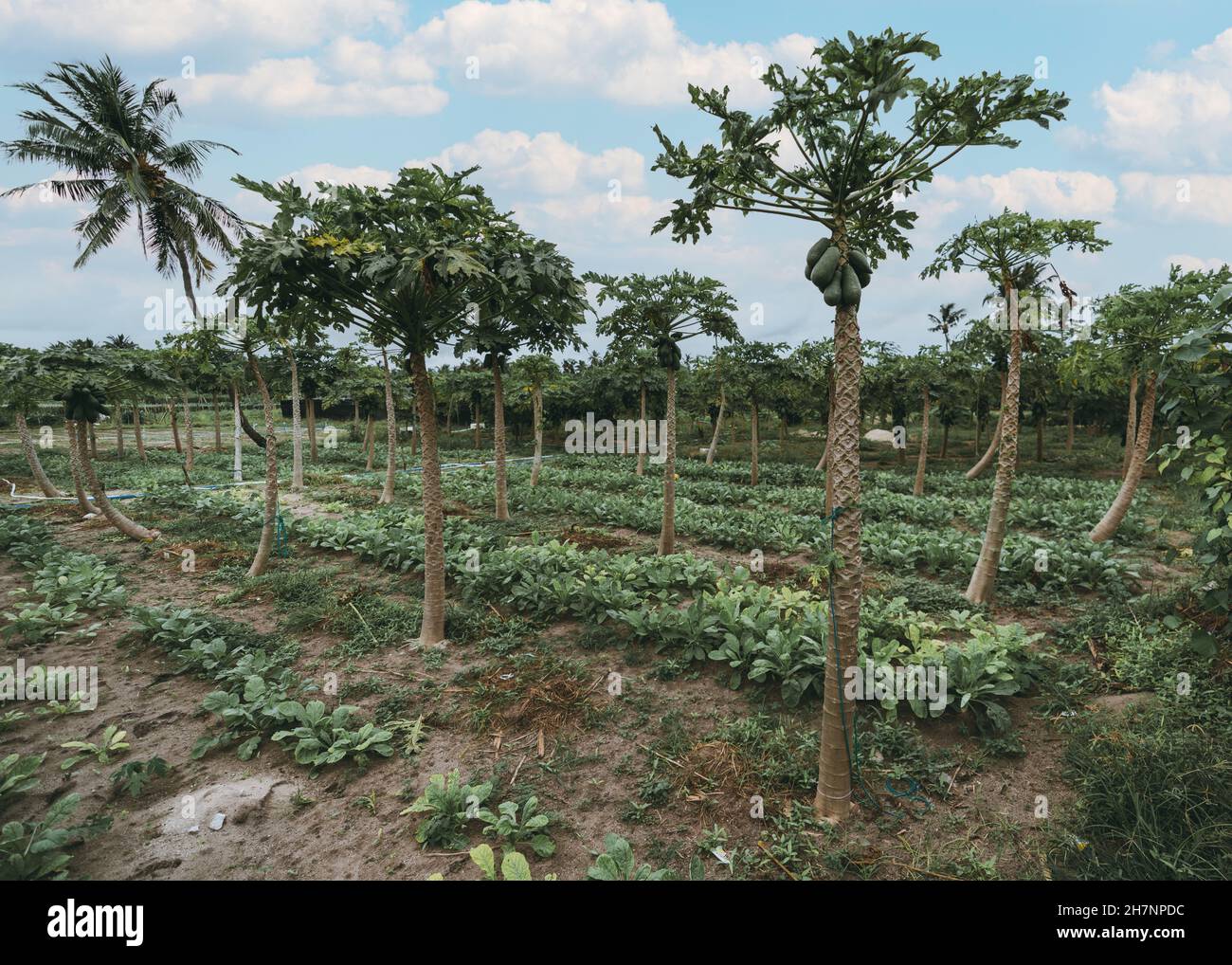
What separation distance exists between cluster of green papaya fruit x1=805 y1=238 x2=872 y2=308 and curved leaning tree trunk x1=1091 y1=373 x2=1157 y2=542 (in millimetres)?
12138

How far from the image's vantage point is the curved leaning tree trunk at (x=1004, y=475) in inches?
345

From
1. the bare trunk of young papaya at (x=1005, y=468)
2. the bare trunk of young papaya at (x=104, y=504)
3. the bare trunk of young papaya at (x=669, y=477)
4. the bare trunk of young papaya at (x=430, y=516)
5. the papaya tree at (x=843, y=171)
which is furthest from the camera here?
the bare trunk of young papaya at (x=104, y=504)

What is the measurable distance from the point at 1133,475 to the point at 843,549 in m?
12.6

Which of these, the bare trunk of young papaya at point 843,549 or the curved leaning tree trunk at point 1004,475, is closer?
the bare trunk of young papaya at point 843,549

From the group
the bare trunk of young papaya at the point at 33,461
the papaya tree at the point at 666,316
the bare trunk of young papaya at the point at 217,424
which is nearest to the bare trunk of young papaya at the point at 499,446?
the papaya tree at the point at 666,316

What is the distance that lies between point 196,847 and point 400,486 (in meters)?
19.0

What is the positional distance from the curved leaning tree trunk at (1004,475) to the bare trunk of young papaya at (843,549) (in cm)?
558

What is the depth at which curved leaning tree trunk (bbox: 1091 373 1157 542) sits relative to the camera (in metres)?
12.6

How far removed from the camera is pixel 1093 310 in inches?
439

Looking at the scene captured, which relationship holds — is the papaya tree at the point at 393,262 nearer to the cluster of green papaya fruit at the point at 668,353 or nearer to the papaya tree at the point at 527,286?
the papaya tree at the point at 527,286

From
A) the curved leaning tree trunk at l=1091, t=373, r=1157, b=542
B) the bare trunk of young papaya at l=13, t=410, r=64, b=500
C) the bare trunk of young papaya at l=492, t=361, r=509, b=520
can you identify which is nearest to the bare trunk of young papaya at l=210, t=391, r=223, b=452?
the bare trunk of young papaya at l=13, t=410, r=64, b=500

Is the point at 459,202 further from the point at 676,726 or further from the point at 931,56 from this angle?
the point at 676,726

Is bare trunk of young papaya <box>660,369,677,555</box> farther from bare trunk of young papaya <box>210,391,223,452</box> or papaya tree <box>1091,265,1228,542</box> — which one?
bare trunk of young papaya <box>210,391,223,452</box>

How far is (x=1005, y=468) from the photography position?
8812 millimetres
